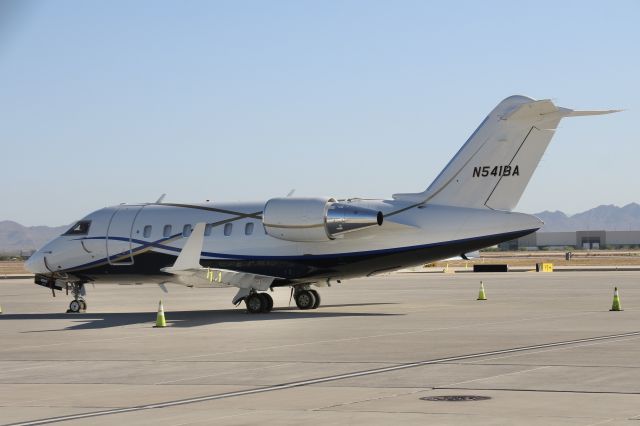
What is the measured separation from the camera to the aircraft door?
1409 inches

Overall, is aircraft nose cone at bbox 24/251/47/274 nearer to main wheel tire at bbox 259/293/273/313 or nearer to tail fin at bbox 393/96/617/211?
main wheel tire at bbox 259/293/273/313

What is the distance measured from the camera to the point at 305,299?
35469 mm

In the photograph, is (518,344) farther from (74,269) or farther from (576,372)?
(74,269)

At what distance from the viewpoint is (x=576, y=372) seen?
16.9 meters

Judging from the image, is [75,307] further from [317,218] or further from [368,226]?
[368,226]

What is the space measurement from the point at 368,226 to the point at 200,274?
198 inches

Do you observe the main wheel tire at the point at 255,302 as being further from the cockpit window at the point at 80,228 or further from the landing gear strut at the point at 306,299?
the cockpit window at the point at 80,228

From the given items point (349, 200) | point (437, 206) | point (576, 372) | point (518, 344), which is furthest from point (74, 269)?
point (576, 372)

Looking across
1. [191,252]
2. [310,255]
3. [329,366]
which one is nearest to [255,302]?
[310,255]

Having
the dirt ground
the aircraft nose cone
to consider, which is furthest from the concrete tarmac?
the dirt ground

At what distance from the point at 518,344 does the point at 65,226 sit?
2112 cm

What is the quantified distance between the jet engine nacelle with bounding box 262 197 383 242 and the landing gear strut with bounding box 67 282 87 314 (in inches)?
322

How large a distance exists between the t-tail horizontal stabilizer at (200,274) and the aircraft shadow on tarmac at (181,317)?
0.97 m

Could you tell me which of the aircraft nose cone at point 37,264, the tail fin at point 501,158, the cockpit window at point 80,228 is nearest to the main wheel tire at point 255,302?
the tail fin at point 501,158
